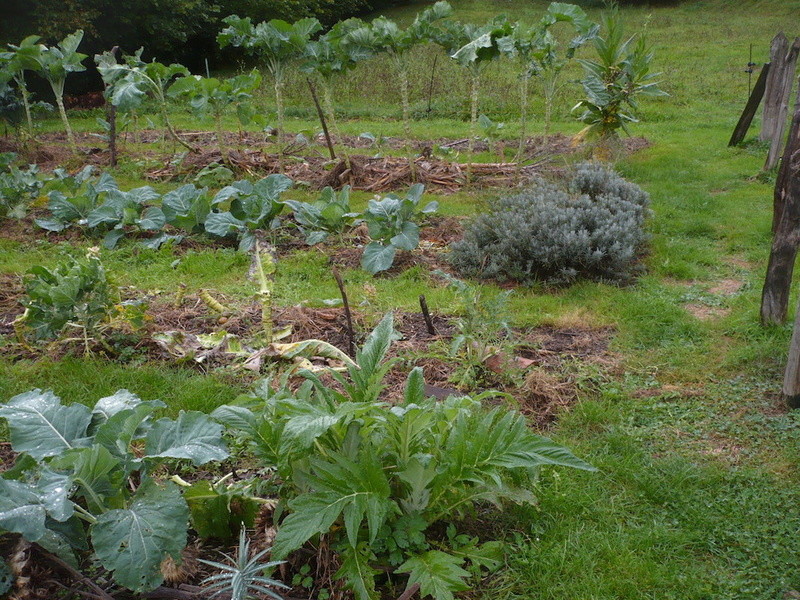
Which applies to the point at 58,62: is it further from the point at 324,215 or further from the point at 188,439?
the point at 188,439

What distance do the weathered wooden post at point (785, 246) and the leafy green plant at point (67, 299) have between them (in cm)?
431

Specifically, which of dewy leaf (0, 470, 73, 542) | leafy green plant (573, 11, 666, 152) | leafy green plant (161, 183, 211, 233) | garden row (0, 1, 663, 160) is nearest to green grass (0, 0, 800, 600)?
leafy green plant (161, 183, 211, 233)

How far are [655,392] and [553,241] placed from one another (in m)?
2.02

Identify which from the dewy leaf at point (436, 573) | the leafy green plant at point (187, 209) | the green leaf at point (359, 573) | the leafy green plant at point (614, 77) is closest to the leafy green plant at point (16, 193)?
the leafy green plant at point (187, 209)

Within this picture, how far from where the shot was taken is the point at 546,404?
3.83m

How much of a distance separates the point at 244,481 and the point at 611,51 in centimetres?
841

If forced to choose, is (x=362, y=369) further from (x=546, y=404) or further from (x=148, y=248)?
(x=148, y=248)

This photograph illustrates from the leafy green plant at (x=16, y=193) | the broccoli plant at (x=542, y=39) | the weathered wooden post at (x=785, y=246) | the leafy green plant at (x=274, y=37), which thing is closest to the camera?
the weathered wooden post at (x=785, y=246)

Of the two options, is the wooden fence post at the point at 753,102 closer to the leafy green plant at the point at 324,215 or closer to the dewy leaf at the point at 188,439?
the leafy green plant at the point at 324,215

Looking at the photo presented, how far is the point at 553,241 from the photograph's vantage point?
5754 mm

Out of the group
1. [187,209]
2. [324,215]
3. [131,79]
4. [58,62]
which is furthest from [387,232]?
[58,62]

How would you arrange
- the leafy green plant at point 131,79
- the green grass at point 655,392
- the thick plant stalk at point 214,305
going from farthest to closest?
the leafy green plant at point 131,79 < the thick plant stalk at point 214,305 < the green grass at point 655,392

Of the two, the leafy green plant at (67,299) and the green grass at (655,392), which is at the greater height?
the leafy green plant at (67,299)

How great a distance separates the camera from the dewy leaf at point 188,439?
8.09 feet
